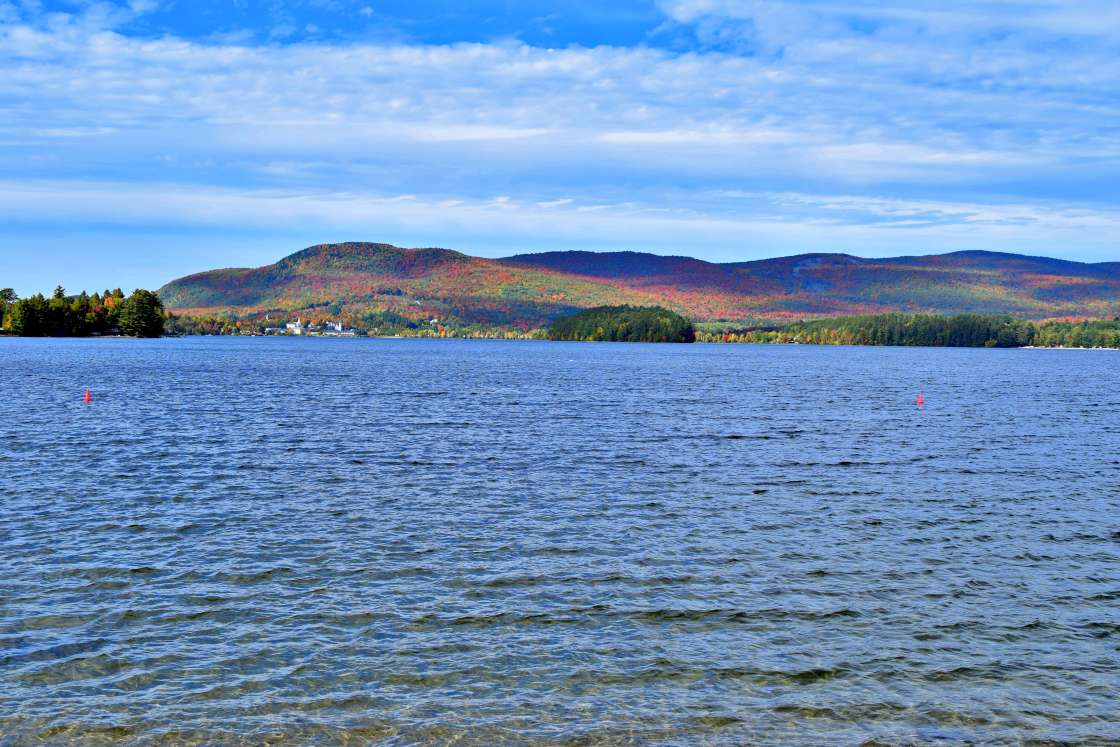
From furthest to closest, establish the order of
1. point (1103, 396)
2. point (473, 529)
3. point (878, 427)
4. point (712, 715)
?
point (1103, 396) → point (878, 427) → point (473, 529) → point (712, 715)

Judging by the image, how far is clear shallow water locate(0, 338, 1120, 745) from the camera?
17359mm

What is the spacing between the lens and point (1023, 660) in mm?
20516

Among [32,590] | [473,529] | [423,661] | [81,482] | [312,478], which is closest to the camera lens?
[423,661]

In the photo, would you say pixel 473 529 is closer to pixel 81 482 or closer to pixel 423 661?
pixel 423 661

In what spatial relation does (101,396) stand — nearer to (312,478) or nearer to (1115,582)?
(312,478)

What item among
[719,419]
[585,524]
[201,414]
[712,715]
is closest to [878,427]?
[719,419]

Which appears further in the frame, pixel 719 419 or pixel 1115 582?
pixel 719 419

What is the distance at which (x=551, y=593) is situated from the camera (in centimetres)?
2467

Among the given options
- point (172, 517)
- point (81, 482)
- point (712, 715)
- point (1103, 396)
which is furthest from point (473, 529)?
point (1103, 396)

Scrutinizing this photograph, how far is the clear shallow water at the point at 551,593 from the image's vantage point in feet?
57.0

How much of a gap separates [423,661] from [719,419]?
5748 cm

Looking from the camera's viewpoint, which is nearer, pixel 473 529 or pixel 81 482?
pixel 473 529

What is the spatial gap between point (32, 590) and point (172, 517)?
901cm

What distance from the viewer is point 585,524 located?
3294cm
